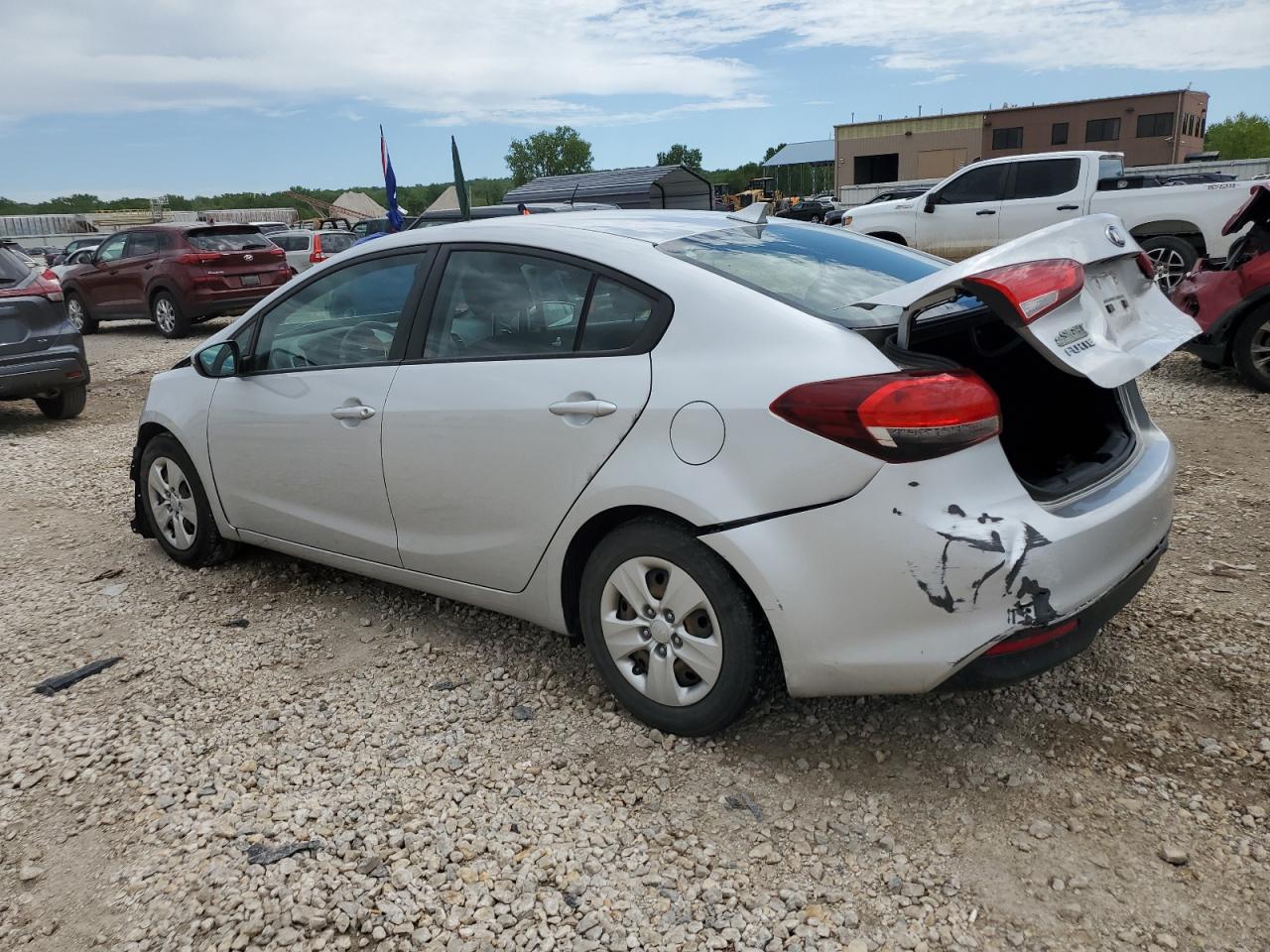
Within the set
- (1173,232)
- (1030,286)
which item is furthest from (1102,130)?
(1030,286)

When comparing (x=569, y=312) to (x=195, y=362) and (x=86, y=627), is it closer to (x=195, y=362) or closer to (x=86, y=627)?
(x=195, y=362)

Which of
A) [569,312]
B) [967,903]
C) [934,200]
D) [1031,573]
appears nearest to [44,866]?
[569,312]

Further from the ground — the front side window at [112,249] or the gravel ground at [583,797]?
the front side window at [112,249]

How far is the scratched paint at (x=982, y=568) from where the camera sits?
93.5 inches

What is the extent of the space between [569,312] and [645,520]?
74 centimetres

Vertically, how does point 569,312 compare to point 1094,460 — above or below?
above

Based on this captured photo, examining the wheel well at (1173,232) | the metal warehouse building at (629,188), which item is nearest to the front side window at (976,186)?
the wheel well at (1173,232)

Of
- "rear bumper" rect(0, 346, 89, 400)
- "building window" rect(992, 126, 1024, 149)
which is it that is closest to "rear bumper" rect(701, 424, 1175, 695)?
"rear bumper" rect(0, 346, 89, 400)

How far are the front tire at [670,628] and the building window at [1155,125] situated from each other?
63.3m

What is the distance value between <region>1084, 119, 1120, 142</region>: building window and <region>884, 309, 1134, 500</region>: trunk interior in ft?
205

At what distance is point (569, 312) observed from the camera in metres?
3.08

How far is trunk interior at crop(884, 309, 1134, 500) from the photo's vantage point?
2752mm

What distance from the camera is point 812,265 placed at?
3.12m

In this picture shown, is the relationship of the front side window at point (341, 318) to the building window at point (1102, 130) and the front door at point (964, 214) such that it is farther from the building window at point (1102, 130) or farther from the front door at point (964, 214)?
the building window at point (1102, 130)
